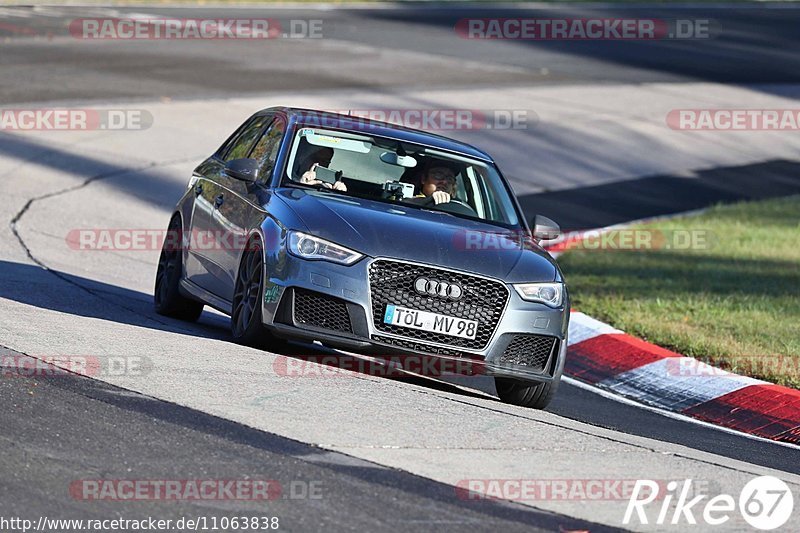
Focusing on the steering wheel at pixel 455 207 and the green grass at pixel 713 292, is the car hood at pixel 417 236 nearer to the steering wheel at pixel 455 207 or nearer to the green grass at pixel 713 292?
the steering wheel at pixel 455 207

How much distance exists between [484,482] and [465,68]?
21893 mm

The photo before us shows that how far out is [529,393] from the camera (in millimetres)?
9266

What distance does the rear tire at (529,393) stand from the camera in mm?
9188

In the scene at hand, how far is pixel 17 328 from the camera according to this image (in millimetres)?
8844

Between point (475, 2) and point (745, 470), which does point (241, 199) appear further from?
point (475, 2)

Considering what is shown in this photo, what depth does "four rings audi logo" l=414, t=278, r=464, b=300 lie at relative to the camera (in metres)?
8.67

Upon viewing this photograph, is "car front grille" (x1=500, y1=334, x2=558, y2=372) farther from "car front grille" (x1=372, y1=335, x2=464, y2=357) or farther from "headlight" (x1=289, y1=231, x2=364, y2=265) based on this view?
"headlight" (x1=289, y1=231, x2=364, y2=265)

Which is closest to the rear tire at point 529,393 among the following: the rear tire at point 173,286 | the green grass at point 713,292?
the green grass at point 713,292

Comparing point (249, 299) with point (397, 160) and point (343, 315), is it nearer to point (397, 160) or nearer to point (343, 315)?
point (343, 315)

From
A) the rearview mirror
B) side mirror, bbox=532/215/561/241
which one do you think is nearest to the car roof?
the rearview mirror

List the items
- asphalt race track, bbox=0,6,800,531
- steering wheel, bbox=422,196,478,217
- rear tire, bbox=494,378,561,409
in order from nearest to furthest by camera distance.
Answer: asphalt race track, bbox=0,6,800,531 < rear tire, bbox=494,378,561,409 < steering wheel, bbox=422,196,478,217

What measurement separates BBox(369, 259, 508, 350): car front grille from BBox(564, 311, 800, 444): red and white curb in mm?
2018

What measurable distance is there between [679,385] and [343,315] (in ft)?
10.0

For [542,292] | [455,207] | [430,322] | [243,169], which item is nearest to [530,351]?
[542,292]
